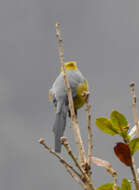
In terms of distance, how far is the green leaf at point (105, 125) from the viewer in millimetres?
1241

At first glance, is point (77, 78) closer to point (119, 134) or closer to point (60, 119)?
point (60, 119)

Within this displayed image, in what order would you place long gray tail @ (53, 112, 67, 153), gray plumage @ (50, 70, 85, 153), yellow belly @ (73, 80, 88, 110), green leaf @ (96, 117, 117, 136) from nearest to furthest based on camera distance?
green leaf @ (96, 117, 117, 136), long gray tail @ (53, 112, 67, 153), gray plumage @ (50, 70, 85, 153), yellow belly @ (73, 80, 88, 110)

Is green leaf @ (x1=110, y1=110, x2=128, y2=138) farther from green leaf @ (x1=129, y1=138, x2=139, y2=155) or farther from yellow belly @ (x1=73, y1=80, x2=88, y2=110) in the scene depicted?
yellow belly @ (x1=73, y1=80, x2=88, y2=110)

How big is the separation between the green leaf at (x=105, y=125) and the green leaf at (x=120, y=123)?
29 millimetres

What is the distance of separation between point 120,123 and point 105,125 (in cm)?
A: 7

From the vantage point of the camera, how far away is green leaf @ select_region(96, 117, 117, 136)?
1241mm

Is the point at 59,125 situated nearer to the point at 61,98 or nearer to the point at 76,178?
the point at 61,98

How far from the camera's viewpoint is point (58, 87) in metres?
3.80

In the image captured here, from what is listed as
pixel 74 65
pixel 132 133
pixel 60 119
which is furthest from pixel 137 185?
pixel 74 65

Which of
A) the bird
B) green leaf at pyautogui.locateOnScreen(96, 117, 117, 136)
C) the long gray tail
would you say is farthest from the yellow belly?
green leaf at pyautogui.locateOnScreen(96, 117, 117, 136)

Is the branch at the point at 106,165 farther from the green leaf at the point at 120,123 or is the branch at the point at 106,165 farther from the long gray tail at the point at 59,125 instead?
the long gray tail at the point at 59,125

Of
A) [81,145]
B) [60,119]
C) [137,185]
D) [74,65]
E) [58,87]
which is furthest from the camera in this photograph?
[74,65]

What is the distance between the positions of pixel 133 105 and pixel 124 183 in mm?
293

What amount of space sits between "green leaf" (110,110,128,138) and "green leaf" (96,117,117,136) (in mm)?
29
